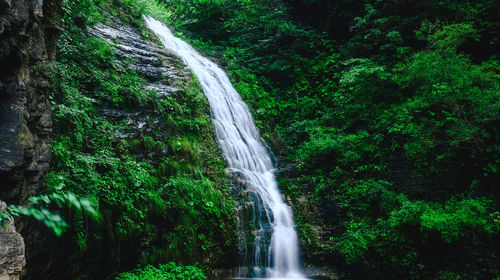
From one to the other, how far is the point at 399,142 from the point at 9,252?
808 centimetres

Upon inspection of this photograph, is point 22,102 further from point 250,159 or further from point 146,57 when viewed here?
point 250,159

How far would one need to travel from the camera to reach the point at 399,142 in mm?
7559

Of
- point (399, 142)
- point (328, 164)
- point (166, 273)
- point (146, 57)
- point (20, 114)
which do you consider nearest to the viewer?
point (20, 114)

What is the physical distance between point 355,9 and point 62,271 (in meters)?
13.4

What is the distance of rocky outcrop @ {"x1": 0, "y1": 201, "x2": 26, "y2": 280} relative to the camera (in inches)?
86.6

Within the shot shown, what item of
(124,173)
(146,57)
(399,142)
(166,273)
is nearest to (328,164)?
(399,142)

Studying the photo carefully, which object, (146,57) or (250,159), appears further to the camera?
(250,159)

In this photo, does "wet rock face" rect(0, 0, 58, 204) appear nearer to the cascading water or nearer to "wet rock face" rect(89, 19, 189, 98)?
"wet rock face" rect(89, 19, 189, 98)

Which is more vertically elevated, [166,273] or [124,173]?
[124,173]

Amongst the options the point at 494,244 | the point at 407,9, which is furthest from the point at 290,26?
the point at 494,244

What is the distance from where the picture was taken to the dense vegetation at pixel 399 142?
578cm

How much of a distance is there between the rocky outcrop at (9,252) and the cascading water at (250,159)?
4.66 m

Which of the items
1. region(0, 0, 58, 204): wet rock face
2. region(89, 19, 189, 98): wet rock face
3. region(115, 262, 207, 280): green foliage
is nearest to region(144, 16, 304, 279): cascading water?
region(89, 19, 189, 98): wet rock face

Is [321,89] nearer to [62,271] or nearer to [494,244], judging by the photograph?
[494,244]
